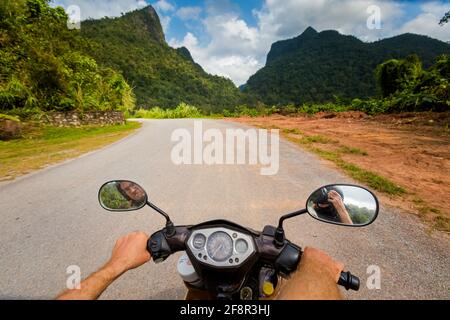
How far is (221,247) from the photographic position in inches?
44.3

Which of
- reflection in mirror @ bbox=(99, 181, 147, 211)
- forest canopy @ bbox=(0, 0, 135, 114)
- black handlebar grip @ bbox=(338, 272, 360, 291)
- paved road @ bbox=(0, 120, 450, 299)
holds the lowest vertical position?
paved road @ bbox=(0, 120, 450, 299)

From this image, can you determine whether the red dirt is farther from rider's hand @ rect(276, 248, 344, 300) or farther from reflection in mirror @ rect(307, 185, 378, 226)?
rider's hand @ rect(276, 248, 344, 300)

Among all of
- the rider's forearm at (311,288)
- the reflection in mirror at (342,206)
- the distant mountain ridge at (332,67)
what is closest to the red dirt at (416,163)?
the reflection in mirror at (342,206)

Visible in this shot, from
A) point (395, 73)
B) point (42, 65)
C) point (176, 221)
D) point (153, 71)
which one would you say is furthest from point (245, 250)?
point (153, 71)

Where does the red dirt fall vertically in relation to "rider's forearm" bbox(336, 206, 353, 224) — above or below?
below

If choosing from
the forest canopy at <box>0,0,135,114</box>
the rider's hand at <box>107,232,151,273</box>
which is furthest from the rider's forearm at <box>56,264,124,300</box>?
the forest canopy at <box>0,0,135,114</box>

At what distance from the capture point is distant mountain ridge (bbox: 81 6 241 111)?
74375mm

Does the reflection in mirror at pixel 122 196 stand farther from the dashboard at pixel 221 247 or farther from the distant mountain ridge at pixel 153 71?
the distant mountain ridge at pixel 153 71

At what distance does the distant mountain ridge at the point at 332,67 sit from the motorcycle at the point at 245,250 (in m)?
58.4

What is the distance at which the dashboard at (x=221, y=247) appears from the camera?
3.57 feet

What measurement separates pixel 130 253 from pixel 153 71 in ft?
299

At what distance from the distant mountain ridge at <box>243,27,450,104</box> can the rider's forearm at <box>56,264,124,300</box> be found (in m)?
59.1

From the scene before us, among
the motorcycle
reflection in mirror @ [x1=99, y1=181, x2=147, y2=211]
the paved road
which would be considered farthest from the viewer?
the paved road

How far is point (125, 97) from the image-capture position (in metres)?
24.7
